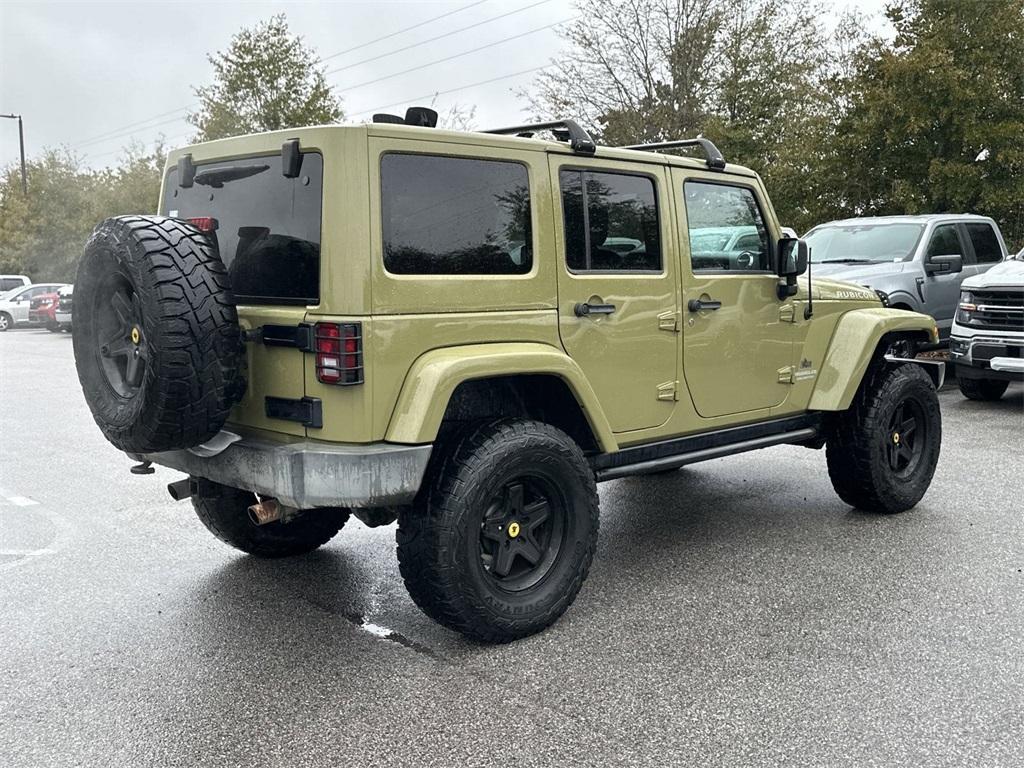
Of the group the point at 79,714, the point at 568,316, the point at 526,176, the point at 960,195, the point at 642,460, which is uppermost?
the point at 960,195

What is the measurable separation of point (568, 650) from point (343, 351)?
1.55 m

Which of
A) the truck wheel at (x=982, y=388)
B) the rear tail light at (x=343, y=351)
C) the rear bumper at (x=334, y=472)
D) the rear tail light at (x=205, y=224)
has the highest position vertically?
the rear tail light at (x=205, y=224)

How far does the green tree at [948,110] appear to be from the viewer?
15383 mm

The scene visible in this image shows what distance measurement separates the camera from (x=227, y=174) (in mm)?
3852

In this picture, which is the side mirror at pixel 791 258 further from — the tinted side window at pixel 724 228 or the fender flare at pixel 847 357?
the fender flare at pixel 847 357

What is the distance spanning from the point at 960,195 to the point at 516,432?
47.7ft

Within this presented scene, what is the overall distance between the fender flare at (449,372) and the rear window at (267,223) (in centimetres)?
49

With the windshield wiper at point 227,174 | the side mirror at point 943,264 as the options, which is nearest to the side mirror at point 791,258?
the windshield wiper at point 227,174

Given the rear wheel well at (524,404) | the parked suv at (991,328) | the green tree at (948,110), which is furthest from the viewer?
the green tree at (948,110)

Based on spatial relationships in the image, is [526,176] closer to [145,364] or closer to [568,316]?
[568,316]

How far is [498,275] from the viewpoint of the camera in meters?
3.77

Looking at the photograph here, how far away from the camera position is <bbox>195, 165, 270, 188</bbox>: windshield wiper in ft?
12.3

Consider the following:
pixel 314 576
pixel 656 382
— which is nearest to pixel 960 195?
pixel 656 382

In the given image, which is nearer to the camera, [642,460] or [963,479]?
[642,460]
